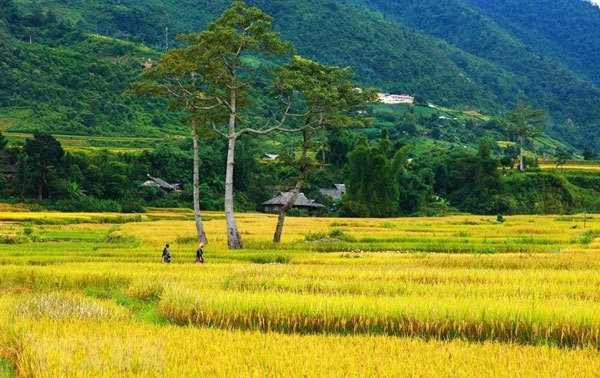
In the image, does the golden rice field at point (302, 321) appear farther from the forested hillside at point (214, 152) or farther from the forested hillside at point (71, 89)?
the forested hillside at point (71, 89)

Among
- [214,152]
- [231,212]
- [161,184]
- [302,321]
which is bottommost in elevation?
[302,321]

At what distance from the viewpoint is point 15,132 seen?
77562 mm

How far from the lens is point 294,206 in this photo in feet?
220

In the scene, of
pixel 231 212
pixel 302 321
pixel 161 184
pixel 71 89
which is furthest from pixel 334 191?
pixel 302 321

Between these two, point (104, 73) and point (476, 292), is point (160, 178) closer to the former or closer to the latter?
point (104, 73)

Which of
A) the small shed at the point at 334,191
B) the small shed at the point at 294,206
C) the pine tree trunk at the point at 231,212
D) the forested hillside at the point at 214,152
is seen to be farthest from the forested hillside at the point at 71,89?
the pine tree trunk at the point at 231,212

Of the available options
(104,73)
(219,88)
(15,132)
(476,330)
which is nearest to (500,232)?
(219,88)

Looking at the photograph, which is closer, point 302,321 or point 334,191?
point 302,321

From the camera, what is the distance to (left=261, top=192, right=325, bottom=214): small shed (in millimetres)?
68062

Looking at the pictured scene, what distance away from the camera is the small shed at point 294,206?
223 feet

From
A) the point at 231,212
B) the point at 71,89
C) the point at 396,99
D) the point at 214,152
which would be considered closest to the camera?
the point at 231,212

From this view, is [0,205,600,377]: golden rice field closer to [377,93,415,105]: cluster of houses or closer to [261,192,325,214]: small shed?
[261,192,325,214]: small shed

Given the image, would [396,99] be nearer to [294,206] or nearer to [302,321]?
[294,206]

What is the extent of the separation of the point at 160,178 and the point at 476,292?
60452 mm
